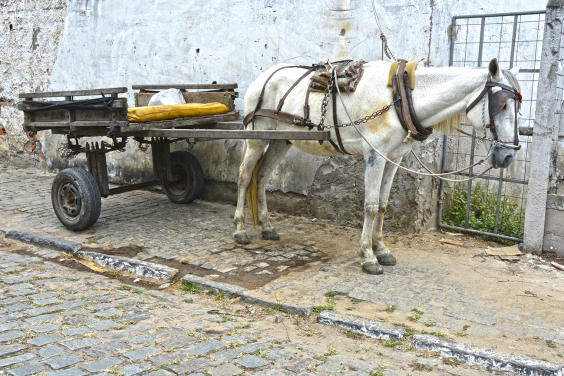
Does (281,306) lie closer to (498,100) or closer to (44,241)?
(498,100)

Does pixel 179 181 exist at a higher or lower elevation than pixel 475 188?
lower

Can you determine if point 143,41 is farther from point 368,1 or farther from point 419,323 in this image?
point 419,323

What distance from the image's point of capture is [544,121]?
5660 millimetres

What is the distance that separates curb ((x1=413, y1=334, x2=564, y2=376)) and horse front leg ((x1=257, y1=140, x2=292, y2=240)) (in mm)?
2851

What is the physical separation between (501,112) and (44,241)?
4.96 meters

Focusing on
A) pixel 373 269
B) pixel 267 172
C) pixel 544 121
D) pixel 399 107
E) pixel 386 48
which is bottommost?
pixel 373 269

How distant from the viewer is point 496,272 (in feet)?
17.9

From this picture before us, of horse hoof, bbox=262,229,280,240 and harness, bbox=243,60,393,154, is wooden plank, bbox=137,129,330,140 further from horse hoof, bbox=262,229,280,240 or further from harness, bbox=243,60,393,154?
horse hoof, bbox=262,229,280,240

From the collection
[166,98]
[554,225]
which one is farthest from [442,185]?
[166,98]

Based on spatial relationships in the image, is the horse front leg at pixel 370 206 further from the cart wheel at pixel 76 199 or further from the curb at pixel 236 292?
the cart wheel at pixel 76 199

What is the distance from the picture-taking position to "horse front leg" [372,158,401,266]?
547 cm

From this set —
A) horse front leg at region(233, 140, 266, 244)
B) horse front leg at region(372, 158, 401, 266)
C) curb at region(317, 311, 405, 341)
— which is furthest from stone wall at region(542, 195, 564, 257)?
horse front leg at region(233, 140, 266, 244)

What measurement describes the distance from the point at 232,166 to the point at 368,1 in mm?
2914

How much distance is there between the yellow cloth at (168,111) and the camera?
6.05 meters
